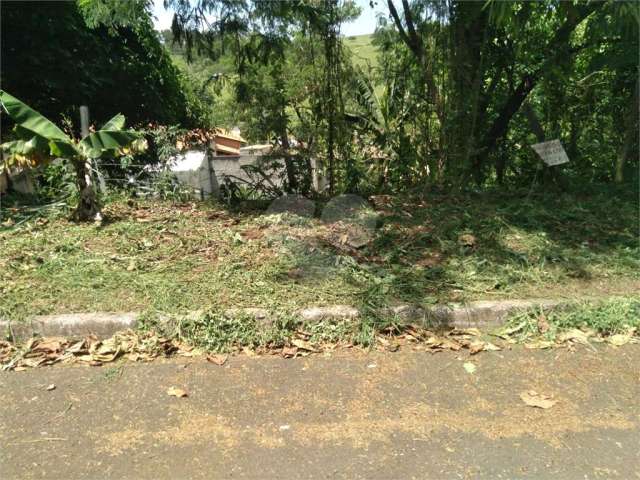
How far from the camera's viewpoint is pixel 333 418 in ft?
8.71

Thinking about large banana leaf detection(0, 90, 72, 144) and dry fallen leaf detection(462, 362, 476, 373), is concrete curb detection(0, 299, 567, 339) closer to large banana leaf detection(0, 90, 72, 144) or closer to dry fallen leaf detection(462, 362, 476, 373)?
dry fallen leaf detection(462, 362, 476, 373)

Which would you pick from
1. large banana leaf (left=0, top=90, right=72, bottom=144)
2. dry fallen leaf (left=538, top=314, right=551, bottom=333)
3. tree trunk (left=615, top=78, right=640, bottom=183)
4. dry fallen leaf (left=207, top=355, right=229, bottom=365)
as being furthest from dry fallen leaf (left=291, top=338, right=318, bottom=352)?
tree trunk (left=615, top=78, right=640, bottom=183)

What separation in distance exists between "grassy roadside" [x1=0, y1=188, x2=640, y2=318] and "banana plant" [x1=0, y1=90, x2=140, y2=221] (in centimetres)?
34

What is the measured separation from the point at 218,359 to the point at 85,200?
9.53ft

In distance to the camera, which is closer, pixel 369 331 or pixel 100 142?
pixel 369 331

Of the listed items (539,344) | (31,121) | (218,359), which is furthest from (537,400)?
(31,121)

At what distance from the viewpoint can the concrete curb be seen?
11.3ft

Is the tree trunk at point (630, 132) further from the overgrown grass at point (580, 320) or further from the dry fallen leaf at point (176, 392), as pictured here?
the dry fallen leaf at point (176, 392)

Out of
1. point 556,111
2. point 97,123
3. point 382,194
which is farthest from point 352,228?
point 97,123

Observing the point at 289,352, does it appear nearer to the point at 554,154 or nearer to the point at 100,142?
the point at 100,142

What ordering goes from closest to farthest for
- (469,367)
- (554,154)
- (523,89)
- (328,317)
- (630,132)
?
(469,367)
(328,317)
(554,154)
(630,132)
(523,89)

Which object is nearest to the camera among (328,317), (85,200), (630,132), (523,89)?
(328,317)

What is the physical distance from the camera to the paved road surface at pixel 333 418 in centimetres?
232

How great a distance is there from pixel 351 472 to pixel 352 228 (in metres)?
3.10
